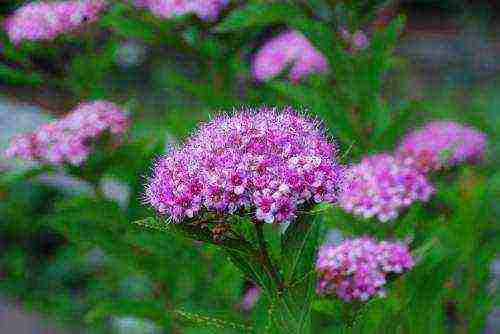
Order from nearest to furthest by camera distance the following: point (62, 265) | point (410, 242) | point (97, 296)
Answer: point (410, 242)
point (97, 296)
point (62, 265)

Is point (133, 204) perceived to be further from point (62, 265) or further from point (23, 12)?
point (62, 265)

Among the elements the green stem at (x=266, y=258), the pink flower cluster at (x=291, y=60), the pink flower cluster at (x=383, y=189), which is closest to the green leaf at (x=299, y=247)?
the green stem at (x=266, y=258)

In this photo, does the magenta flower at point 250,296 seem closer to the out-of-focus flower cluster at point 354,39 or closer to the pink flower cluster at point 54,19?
the out-of-focus flower cluster at point 354,39

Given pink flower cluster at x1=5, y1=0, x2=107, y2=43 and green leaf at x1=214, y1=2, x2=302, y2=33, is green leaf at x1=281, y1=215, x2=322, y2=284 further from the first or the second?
pink flower cluster at x1=5, y1=0, x2=107, y2=43

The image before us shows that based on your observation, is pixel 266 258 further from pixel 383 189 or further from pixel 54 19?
pixel 54 19

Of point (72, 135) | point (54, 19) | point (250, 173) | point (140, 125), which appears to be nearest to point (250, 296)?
point (72, 135)

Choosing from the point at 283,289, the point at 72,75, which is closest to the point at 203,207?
the point at 283,289
